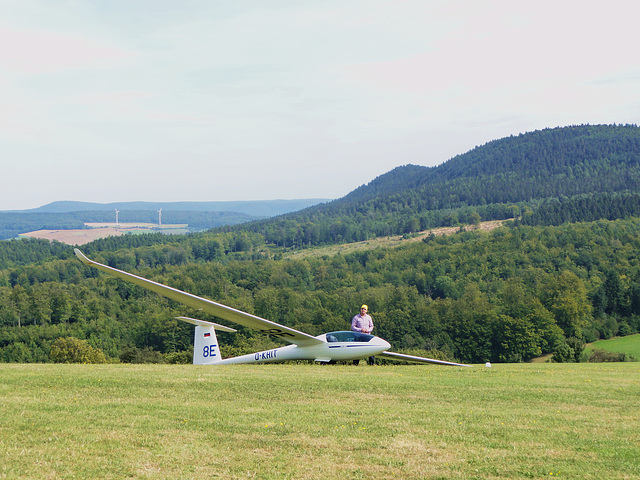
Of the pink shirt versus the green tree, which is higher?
the pink shirt

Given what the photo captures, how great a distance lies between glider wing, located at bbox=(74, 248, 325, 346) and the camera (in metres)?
15.0

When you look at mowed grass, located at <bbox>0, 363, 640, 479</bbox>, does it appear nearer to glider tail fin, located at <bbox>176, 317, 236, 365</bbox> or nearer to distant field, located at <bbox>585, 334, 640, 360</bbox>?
glider tail fin, located at <bbox>176, 317, 236, 365</bbox>

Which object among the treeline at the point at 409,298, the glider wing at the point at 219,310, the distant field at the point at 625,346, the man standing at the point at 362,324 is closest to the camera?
the glider wing at the point at 219,310

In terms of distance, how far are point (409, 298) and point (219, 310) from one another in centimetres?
8904

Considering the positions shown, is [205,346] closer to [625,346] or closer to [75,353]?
[75,353]

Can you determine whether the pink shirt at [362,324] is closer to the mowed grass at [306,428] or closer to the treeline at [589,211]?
the mowed grass at [306,428]

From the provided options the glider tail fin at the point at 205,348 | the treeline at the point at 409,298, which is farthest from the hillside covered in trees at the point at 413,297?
the glider tail fin at the point at 205,348

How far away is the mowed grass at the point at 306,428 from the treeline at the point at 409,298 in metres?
37.7

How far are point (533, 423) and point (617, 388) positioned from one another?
5699mm

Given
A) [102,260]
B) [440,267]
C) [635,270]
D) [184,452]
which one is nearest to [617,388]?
[184,452]

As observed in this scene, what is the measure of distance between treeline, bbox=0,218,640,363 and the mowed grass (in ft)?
124

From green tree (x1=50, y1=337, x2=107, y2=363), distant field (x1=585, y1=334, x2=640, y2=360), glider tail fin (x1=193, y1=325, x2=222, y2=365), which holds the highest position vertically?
glider tail fin (x1=193, y1=325, x2=222, y2=365)

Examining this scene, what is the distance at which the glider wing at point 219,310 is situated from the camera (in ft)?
49.4

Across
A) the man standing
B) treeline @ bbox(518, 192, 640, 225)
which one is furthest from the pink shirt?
treeline @ bbox(518, 192, 640, 225)
